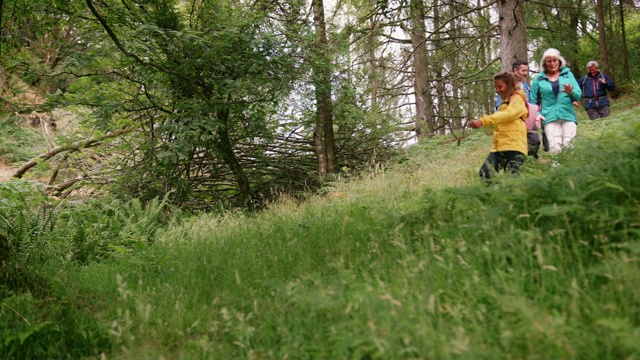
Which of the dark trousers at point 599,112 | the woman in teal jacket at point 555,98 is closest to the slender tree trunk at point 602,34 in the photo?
the dark trousers at point 599,112

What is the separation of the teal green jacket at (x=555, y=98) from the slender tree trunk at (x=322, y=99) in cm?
492

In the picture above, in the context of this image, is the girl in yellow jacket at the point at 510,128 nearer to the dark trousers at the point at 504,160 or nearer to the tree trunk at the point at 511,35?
the dark trousers at the point at 504,160

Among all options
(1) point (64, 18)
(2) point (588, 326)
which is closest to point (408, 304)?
(2) point (588, 326)

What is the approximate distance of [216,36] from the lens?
9031mm

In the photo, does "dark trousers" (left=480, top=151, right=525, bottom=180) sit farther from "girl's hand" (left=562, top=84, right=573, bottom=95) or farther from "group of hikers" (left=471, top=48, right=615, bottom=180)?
"girl's hand" (left=562, top=84, right=573, bottom=95)

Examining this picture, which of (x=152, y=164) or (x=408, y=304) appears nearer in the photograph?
(x=408, y=304)

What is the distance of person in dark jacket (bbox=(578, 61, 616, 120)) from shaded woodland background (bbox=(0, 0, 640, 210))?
2639 mm

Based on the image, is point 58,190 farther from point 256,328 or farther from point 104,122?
point 256,328

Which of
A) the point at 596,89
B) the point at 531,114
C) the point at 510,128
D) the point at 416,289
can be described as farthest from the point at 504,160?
the point at 596,89

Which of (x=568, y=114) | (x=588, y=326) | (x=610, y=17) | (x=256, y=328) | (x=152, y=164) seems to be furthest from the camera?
(x=610, y=17)

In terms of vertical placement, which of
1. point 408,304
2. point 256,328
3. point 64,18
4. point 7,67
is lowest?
point 256,328

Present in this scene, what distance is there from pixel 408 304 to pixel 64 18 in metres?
8.48

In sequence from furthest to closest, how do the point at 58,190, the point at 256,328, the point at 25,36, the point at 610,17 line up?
the point at 610,17
the point at 58,190
the point at 25,36
the point at 256,328

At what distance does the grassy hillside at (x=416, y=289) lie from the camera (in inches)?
84.0
